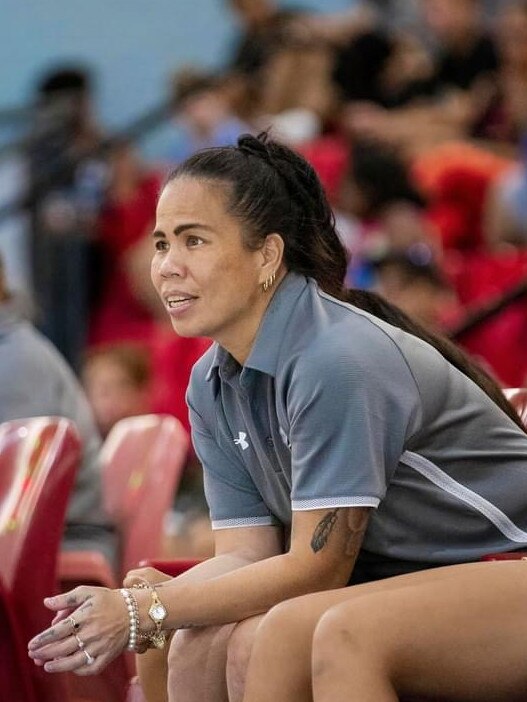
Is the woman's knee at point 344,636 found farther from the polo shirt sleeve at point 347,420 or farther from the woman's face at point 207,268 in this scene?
the woman's face at point 207,268

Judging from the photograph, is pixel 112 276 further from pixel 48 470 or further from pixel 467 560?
pixel 467 560

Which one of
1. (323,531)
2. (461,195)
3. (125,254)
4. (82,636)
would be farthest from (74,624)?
(125,254)

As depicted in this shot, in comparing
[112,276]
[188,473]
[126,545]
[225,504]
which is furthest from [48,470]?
[112,276]

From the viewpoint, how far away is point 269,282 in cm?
227

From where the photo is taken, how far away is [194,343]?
533 centimetres

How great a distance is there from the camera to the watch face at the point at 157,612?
213 centimetres

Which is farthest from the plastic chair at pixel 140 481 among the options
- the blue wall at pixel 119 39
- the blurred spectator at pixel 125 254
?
the blue wall at pixel 119 39

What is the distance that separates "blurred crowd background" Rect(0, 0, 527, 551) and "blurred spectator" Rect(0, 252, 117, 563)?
132 centimetres

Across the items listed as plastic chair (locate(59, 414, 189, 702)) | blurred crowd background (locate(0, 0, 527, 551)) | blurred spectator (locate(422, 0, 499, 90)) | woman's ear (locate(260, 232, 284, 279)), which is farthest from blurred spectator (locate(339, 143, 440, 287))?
woman's ear (locate(260, 232, 284, 279))

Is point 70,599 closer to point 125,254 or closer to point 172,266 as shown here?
point 172,266

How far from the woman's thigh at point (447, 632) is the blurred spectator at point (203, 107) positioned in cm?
479

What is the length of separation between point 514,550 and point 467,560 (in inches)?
2.9

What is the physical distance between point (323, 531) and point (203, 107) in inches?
192

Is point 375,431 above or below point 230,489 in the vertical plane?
above
